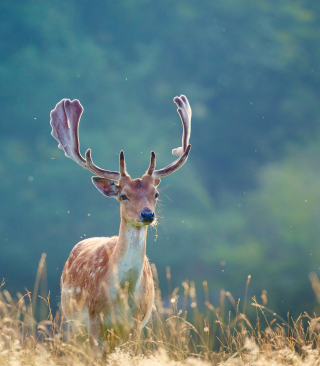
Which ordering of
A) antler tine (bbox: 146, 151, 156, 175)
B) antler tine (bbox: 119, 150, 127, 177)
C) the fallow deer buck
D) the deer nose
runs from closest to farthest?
the deer nose → the fallow deer buck → antler tine (bbox: 119, 150, 127, 177) → antler tine (bbox: 146, 151, 156, 175)

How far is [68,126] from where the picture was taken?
5938 millimetres

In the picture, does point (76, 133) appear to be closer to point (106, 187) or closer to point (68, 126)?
point (68, 126)

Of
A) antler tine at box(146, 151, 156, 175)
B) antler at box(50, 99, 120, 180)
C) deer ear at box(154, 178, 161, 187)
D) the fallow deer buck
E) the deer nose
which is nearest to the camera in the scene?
the deer nose

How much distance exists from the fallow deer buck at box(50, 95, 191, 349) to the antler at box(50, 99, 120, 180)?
16 millimetres

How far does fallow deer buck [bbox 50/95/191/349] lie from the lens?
459cm

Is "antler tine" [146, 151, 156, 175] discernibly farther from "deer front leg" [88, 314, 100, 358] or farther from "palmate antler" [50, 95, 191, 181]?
"deer front leg" [88, 314, 100, 358]

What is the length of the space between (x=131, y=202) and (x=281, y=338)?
6.75 ft

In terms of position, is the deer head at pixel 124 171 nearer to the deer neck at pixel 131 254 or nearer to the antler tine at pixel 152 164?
the antler tine at pixel 152 164

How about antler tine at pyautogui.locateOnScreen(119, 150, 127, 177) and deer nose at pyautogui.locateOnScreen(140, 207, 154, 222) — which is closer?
deer nose at pyautogui.locateOnScreen(140, 207, 154, 222)

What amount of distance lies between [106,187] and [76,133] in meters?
1.17

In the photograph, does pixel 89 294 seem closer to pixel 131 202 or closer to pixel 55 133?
pixel 131 202

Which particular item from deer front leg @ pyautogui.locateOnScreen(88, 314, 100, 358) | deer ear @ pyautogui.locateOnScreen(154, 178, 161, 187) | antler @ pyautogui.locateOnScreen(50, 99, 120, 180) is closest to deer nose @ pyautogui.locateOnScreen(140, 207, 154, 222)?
deer ear @ pyautogui.locateOnScreen(154, 178, 161, 187)

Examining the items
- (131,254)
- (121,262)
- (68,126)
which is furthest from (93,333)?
(68,126)

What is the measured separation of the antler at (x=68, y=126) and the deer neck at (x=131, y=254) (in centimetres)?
135
